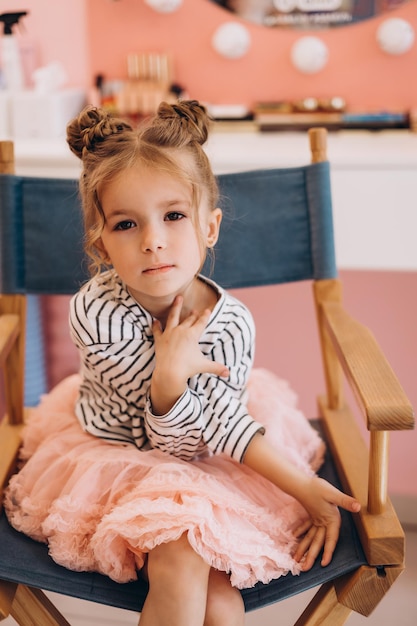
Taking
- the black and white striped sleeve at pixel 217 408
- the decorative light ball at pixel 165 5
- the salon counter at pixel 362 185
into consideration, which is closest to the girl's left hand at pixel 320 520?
the black and white striped sleeve at pixel 217 408

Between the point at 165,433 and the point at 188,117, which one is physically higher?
the point at 188,117

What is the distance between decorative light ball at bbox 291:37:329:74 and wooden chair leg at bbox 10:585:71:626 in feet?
4.57

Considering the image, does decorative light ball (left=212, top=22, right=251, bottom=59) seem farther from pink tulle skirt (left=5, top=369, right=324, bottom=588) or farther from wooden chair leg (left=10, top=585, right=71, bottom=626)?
wooden chair leg (left=10, top=585, right=71, bottom=626)

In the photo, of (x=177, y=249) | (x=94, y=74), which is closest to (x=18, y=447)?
(x=177, y=249)

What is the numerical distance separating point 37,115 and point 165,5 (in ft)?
1.40

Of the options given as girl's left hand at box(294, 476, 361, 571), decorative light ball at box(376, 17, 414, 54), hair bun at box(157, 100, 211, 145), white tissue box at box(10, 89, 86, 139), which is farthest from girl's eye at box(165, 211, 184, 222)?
decorative light ball at box(376, 17, 414, 54)

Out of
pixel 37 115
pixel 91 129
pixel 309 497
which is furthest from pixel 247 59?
pixel 309 497

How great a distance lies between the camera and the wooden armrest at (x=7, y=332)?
1176 mm

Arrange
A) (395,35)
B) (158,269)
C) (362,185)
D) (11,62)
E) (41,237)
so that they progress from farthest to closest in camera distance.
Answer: (11,62) < (395,35) < (362,185) < (41,237) < (158,269)

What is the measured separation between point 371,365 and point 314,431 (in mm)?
289

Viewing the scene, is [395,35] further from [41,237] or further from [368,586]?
[368,586]

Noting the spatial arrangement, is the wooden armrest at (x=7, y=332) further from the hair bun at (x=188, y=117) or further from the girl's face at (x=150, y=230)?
the hair bun at (x=188, y=117)

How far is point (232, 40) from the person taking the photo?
6.11 feet

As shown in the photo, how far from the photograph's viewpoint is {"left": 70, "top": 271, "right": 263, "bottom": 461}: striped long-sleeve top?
1.05 metres
